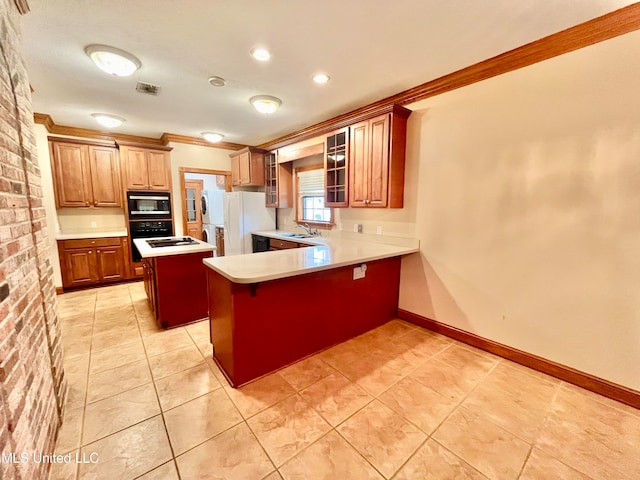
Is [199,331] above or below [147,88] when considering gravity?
below

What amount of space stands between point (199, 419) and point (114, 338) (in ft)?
5.54

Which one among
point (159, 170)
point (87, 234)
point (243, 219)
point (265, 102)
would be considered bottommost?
point (87, 234)

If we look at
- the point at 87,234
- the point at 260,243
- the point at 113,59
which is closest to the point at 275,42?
the point at 113,59

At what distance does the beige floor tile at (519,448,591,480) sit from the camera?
4.52ft

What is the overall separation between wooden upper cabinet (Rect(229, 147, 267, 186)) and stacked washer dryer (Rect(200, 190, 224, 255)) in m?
1.35

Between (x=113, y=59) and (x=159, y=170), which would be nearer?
(x=113, y=59)

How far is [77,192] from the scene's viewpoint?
4.29 m

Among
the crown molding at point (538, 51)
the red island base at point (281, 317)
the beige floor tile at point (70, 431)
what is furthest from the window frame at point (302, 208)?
the beige floor tile at point (70, 431)

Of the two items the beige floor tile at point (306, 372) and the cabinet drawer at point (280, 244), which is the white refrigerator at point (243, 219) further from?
the beige floor tile at point (306, 372)

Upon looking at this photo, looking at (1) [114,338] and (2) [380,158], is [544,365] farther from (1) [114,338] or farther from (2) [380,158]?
(1) [114,338]

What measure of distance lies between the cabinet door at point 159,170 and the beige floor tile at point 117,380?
3.37 m

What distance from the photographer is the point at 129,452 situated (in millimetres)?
1479

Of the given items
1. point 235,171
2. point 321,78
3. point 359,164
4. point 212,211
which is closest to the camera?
point 321,78

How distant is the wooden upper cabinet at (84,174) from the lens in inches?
162
